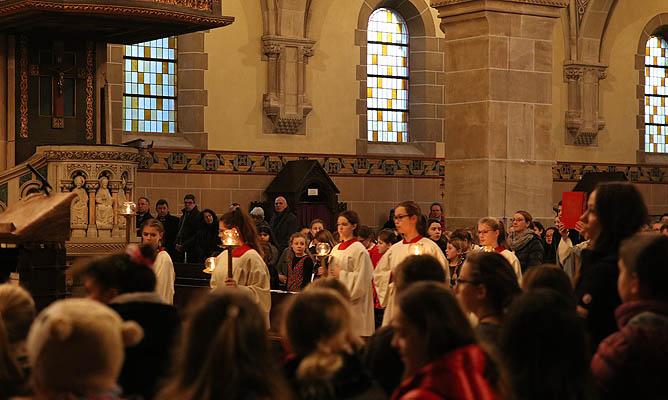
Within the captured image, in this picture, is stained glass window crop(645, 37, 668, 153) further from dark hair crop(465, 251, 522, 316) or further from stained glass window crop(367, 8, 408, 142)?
dark hair crop(465, 251, 522, 316)

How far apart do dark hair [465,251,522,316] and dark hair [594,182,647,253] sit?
632 millimetres

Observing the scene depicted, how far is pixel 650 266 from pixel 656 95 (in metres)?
21.0

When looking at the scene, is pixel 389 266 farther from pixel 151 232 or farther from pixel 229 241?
pixel 151 232

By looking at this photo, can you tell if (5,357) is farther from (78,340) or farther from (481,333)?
(481,333)

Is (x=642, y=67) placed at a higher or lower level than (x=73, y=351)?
higher

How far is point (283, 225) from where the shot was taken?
57.1ft

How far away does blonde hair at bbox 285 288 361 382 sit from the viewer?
4.02 m

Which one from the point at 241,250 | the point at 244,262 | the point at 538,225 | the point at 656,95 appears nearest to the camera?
the point at 244,262

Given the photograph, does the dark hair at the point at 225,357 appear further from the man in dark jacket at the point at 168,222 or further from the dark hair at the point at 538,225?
the man in dark jacket at the point at 168,222

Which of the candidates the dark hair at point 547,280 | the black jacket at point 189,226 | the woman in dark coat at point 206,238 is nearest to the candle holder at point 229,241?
the dark hair at point 547,280

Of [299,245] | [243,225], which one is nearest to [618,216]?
[243,225]

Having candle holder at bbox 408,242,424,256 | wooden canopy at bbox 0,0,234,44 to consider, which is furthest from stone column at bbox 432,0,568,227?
candle holder at bbox 408,242,424,256

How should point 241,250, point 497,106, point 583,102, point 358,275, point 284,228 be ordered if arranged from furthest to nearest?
point 583,102
point 284,228
point 497,106
point 358,275
point 241,250

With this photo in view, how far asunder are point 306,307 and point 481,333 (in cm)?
103
